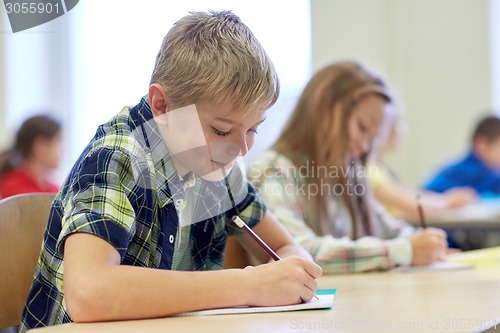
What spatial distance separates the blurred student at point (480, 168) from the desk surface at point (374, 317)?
342cm

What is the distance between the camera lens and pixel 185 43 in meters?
1.08

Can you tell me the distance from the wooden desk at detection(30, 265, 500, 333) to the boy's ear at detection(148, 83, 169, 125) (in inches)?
13.5

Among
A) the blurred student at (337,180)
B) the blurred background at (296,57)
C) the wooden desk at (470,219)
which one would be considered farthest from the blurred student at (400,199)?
the blurred student at (337,180)

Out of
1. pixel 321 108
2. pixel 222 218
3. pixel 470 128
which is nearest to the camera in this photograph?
pixel 222 218

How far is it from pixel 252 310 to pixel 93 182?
10.8 inches

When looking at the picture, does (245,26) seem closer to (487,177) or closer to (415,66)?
(487,177)

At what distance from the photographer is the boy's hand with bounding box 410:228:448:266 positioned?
1.66 m

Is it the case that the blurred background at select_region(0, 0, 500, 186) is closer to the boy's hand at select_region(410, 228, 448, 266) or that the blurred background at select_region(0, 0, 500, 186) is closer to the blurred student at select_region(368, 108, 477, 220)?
the blurred student at select_region(368, 108, 477, 220)

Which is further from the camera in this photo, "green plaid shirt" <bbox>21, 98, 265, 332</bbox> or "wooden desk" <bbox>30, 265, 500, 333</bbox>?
"green plaid shirt" <bbox>21, 98, 265, 332</bbox>

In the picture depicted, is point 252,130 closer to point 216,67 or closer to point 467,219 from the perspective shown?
point 216,67

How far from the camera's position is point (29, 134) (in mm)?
3660

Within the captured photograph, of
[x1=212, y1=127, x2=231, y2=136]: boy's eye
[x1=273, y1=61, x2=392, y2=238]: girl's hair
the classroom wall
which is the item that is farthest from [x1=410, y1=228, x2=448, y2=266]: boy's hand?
the classroom wall

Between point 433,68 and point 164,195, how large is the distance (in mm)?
4690

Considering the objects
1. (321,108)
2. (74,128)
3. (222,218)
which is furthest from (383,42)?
(222,218)
